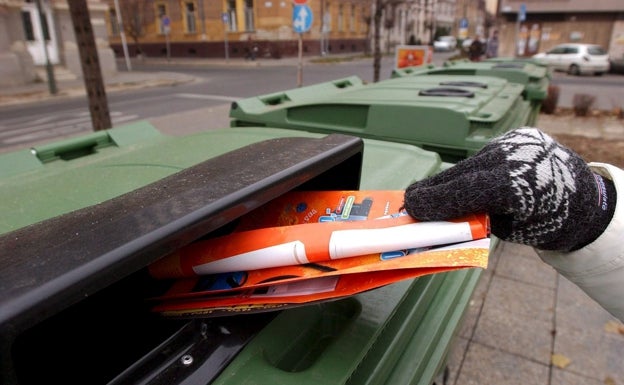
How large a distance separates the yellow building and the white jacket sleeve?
94.4 feet

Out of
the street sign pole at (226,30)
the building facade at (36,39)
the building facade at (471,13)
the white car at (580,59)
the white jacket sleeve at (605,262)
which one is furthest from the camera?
the building facade at (471,13)

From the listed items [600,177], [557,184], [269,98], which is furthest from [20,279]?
[269,98]

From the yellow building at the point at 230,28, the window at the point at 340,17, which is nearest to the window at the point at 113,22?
the yellow building at the point at 230,28

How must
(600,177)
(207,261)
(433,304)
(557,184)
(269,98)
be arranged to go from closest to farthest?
(557,184) < (207,261) < (600,177) < (433,304) < (269,98)

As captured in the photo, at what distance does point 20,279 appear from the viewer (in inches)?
28.4

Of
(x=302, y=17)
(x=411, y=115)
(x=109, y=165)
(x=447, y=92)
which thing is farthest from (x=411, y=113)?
(x=302, y=17)

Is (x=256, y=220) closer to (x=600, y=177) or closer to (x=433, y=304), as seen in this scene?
(x=433, y=304)

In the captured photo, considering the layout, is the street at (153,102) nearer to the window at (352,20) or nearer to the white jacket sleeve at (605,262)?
the white jacket sleeve at (605,262)

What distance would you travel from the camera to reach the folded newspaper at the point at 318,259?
949 mm

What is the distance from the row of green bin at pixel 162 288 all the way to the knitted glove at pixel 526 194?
0.37 meters

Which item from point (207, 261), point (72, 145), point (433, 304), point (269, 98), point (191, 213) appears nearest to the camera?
point (191, 213)

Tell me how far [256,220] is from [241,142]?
0.81 m

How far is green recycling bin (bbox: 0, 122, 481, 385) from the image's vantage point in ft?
2.56

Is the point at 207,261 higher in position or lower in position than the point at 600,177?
lower
